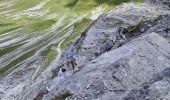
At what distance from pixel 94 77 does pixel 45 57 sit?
981 inches

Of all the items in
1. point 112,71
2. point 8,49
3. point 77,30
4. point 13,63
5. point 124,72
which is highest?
point 124,72

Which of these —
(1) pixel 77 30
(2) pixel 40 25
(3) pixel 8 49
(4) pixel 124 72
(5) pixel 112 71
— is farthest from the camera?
(2) pixel 40 25

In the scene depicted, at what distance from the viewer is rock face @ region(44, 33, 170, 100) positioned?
26688 millimetres

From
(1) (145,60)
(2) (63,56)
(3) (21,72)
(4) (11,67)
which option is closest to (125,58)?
(1) (145,60)

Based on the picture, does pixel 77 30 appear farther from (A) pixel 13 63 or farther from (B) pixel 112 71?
(B) pixel 112 71

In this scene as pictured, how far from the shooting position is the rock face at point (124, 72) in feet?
87.6

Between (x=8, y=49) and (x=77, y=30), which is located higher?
(x=77, y=30)

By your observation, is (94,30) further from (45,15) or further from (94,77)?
(45,15)

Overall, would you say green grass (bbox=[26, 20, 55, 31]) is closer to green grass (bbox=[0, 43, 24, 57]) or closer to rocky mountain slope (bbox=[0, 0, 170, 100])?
green grass (bbox=[0, 43, 24, 57])

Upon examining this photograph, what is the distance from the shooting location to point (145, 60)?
28500 millimetres

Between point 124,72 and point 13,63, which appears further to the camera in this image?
point 13,63

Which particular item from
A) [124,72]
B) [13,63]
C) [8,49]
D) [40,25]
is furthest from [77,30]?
[124,72]

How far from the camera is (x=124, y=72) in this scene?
90.0 feet

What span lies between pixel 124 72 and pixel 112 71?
106cm
